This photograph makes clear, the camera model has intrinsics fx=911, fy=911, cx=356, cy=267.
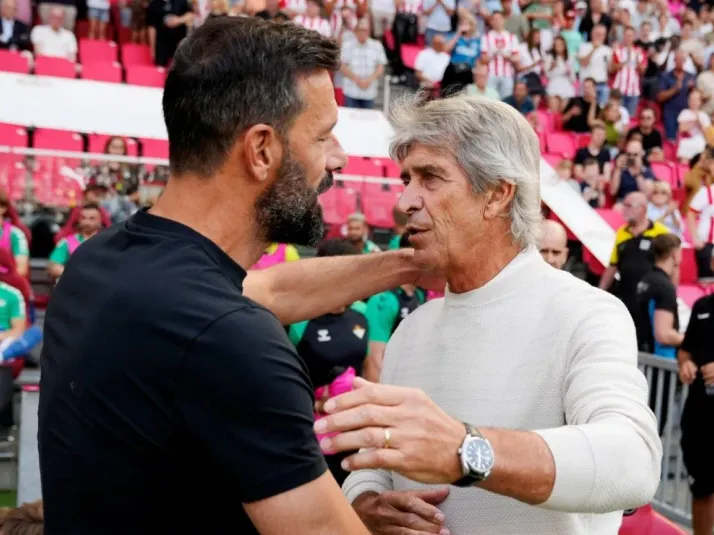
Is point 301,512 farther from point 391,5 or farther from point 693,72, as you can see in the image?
point 693,72

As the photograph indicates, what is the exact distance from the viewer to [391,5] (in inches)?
561

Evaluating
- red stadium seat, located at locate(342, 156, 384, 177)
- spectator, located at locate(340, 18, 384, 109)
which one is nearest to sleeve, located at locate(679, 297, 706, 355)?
red stadium seat, located at locate(342, 156, 384, 177)

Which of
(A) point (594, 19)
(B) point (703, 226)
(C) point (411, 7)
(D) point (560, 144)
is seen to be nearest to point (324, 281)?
(B) point (703, 226)

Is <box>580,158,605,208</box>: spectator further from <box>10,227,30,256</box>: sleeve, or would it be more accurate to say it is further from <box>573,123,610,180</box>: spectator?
<box>10,227,30,256</box>: sleeve

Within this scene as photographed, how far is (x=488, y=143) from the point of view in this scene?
6.58 feet

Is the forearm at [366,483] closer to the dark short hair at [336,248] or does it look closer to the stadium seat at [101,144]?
the dark short hair at [336,248]

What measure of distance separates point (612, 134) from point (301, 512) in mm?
13369

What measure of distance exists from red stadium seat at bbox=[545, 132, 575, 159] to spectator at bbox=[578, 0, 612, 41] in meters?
3.46

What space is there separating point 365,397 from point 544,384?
0.70 metres

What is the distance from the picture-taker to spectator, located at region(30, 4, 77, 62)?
11.3 m

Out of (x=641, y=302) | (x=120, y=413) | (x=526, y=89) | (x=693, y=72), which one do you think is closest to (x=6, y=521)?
(x=120, y=413)

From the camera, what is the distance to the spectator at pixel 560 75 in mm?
14477

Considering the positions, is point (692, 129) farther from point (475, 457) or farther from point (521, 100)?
point (475, 457)

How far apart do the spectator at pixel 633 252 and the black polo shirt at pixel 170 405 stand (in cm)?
678
